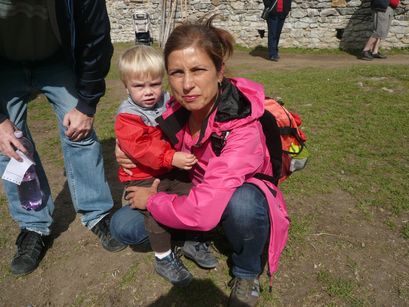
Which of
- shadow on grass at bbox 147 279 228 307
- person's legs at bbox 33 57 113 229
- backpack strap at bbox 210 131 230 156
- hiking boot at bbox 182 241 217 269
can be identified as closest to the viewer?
backpack strap at bbox 210 131 230 156

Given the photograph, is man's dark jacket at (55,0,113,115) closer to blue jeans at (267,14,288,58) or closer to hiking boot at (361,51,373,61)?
blue jeans at (267,14,288,58)

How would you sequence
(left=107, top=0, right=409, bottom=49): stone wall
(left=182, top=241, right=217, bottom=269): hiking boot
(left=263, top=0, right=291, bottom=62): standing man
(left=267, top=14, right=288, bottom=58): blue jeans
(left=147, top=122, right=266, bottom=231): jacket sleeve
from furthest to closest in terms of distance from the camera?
(left=107, top=0, right=409, bottom=49): stone wall → (left=267, top=14, right=288, bottom=58): blue jeans → (left=263, top=0, right=291, bottom=62): standing man → (left=182, top=241, right=217, bottom=269): hiking boot → (left=147, top=122, right=266, bottom=231): jacket sleeve

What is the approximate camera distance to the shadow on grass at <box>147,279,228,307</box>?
7.75ft

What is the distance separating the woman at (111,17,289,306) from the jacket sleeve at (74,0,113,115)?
427mm

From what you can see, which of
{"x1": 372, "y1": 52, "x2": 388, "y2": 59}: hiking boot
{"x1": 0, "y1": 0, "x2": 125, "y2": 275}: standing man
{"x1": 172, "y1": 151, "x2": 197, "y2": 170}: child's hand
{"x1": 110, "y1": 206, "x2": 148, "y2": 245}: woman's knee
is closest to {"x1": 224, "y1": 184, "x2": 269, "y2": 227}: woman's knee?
{"x1": 172, "y1": 151, "x2": 197, "y2": 170}: child's hand

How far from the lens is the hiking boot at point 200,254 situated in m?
2.59

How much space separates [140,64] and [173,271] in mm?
1496

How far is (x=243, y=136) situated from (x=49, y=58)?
1.49m

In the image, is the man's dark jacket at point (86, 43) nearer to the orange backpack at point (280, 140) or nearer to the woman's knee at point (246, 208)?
the orange backpack at point (280, 140)

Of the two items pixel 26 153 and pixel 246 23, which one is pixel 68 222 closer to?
pixel 26 153

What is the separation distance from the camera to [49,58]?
2430mm

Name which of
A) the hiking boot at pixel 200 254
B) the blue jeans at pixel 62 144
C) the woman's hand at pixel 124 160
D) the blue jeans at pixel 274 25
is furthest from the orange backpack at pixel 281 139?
the blue jeans at pixel 274 25

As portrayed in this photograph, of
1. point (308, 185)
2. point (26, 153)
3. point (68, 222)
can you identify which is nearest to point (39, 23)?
point (26, 153)

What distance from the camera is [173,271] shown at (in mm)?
2455
